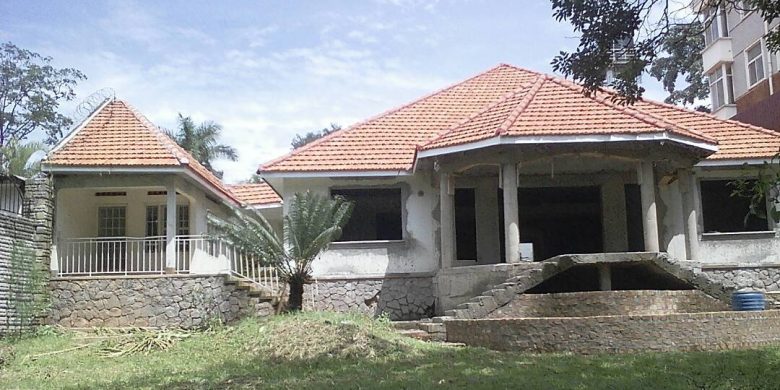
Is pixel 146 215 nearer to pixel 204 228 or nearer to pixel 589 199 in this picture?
pixel 204 228

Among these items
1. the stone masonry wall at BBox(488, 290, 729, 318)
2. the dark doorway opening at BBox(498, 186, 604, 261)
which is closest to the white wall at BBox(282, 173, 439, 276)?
the dark doorway opening at BBox(498, 186, 604, 261)

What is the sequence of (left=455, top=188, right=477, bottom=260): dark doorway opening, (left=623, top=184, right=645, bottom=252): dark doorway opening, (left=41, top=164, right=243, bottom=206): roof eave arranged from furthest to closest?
1. (left=455, top=188, right=477, bottom=260): dark doorway opening
2. (left=623, top=184, right=645, bottom=252): dark doorway opening
3. (left=41, top=164, right=243, bottom=206): roof eave

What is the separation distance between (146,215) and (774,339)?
1445 cm

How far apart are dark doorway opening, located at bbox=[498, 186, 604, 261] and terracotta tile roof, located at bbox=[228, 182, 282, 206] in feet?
24.8

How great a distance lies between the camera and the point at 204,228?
→ 63.8 ft

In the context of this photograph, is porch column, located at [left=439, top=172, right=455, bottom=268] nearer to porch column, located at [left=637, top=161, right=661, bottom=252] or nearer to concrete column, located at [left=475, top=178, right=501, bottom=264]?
concrete column, located at [left=475, top=178, right=501, bottom=264]

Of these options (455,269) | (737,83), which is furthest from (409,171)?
(737,83)

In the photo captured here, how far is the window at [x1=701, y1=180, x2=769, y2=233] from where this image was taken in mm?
17938

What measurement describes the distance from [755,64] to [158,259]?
20121 mm

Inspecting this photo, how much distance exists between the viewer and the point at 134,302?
51.9 feet

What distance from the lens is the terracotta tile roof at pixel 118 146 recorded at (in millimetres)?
16359

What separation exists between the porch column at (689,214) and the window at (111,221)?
13.3 m

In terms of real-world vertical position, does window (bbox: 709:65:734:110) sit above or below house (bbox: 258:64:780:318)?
above

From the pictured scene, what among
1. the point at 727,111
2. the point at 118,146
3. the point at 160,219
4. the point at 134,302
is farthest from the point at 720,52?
the point at 134,302
